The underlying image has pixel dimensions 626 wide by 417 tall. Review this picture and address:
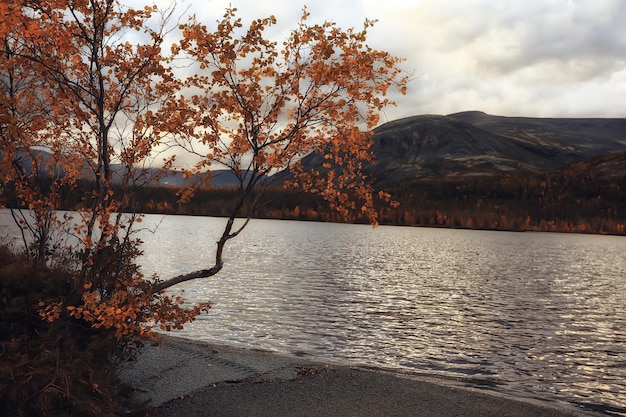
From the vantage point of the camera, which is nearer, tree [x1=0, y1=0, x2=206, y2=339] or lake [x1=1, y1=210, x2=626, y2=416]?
tree [x1=0, y1=0, x2=206, y2=339]

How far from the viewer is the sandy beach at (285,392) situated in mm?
13142

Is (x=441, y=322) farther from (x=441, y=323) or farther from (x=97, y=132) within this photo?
(x=97, y=132)

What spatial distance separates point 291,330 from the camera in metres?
27.2

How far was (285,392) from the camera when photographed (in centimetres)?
1434

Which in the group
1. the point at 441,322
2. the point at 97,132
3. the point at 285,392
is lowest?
the point at 441,322

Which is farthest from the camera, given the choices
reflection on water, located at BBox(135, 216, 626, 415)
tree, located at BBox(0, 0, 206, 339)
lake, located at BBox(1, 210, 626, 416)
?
reflection on water, located at BBox(135, 216, 626, 415)

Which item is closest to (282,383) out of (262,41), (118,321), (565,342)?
(118,321)

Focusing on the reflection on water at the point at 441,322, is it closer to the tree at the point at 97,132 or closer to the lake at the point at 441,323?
the lake at the point at 441,323

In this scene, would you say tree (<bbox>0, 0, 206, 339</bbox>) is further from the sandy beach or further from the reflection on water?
the reflection on water

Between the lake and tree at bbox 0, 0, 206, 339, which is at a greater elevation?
tree at bbox 0, 0, 206, 339

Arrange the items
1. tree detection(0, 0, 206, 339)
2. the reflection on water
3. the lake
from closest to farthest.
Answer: tree detection(0, 0, 206, 339) → the lake → the reflection on water

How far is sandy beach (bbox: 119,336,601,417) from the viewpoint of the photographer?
13.1 m

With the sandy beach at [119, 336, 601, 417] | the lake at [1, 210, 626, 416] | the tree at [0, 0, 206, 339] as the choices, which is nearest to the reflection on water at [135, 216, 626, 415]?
the lake at [1, 210, 626, 416]

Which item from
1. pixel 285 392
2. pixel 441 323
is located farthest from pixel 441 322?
pixel 285 392
